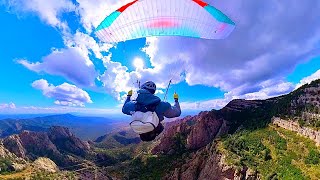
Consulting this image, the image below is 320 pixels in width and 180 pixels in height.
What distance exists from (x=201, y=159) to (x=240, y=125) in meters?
19.7

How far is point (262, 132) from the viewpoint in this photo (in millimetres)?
77875

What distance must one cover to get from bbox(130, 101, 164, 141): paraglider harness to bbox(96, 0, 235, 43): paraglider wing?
5139 millimetres

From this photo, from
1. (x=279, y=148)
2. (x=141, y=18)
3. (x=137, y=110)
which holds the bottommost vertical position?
(x=279, y=148)

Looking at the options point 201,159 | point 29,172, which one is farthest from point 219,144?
point 29,172

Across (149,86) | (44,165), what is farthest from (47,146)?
(149,86)

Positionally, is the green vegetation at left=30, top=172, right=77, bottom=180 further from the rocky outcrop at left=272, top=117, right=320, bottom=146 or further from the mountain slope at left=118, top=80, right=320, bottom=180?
the rocky outcrop at left=272, top=117, right=320, bottom=146

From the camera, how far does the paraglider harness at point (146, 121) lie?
17.4 m

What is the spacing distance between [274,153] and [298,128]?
8130 millimetres

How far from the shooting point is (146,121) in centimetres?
1744

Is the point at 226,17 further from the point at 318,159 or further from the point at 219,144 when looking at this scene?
the point at 219,144

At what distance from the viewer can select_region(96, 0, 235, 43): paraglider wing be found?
20.2 meters

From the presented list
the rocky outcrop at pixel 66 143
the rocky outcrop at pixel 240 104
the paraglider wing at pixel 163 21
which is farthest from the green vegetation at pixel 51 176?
the paraglider wing at pixel 163 21

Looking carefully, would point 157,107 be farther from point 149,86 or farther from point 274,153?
point 274,153

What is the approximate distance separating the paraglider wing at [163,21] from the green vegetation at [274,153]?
40.0 m
